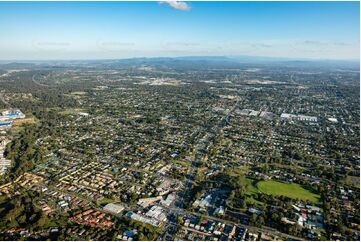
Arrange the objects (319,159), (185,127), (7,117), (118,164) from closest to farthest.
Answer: (118,164), (319,159), (185,127), (7,117)

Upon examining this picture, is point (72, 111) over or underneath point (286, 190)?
over

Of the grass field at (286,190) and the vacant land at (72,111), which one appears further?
the vacant land at (72,111)

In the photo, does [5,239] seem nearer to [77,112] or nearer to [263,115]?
[77,112]

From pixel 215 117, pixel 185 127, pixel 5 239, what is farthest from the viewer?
pixel 215 117

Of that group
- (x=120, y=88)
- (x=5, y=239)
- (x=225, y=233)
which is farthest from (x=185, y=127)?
(x=120, y=88)

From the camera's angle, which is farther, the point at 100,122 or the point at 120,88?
the point at 120,88

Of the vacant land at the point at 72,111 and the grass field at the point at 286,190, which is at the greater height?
the vacant land at the point at 72,111

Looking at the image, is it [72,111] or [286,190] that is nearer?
[286,190]

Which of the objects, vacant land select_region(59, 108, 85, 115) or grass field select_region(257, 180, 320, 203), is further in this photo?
vacant land select_region(59, 108, 85, 115)
